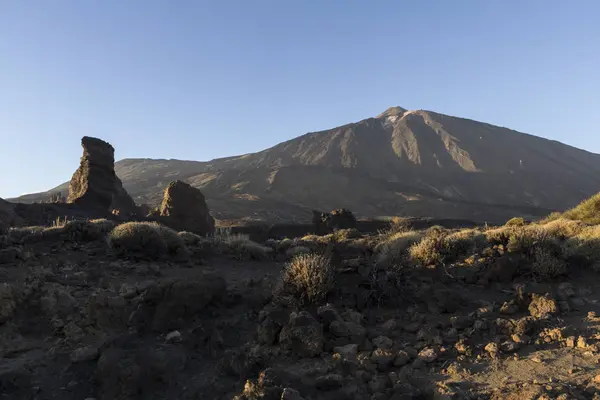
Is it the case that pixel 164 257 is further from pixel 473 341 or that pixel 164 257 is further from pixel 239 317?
pixel 473 341

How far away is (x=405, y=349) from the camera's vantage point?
16.0ft

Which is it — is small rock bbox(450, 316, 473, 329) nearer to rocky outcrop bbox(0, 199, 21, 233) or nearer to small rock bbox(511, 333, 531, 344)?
small rock bbox(511, 333, 531, 344)

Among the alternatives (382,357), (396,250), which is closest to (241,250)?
(396,250)

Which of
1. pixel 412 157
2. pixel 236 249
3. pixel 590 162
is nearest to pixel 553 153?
pixel 590 162

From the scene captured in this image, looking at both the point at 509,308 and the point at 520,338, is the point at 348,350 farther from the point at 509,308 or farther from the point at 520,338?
the point at 509,308

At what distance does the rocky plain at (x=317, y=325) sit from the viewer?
4.32 m

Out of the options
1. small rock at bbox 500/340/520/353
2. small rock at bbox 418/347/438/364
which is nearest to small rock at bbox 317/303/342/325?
small rock at bbox 418/347/438/364

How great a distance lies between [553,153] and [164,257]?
7143 inches

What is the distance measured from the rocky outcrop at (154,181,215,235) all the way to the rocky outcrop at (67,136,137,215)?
6119 millimetres

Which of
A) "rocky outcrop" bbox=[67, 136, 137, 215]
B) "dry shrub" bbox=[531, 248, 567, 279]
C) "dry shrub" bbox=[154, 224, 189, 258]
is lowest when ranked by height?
"dry shrub" bbox=[531, 248, 567, 279]

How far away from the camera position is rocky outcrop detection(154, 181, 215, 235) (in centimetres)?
3166

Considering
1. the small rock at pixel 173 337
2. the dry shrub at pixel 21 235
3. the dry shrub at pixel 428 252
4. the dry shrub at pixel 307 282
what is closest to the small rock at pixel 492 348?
the dry shrub at pixel 307 282

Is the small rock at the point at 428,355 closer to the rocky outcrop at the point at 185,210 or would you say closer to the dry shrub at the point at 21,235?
the dry shrub at the point at 21,235

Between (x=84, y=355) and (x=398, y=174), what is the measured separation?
12274cm
